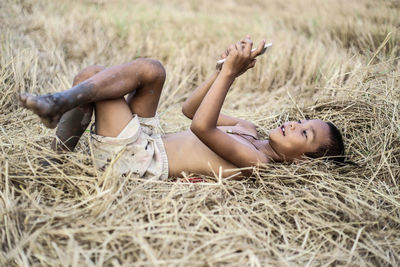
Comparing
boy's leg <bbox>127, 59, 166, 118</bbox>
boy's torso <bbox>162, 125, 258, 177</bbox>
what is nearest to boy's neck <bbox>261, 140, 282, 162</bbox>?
boy's torso <bbox>162, 125, 258, 177</bbox>

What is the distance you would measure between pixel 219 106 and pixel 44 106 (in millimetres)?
676

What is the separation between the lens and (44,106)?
3.96 ft

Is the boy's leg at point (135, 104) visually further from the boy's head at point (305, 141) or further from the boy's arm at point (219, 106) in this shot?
the boy's head at point (305, 141)

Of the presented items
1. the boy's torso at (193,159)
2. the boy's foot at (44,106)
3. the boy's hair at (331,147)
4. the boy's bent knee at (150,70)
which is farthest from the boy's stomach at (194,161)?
the boy's foot at (44,106)

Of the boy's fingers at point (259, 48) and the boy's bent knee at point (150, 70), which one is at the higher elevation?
the boy's fingers at point (259, 48)

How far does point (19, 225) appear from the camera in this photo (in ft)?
3.88

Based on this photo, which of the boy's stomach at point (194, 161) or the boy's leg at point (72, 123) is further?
the boy's stomach at point (194, 161)

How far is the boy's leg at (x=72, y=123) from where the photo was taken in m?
1.51

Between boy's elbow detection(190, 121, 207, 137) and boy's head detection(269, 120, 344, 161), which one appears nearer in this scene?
boy's elbow detection(190, 121, 207, 137)

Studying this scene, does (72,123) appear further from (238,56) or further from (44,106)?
(238,56)

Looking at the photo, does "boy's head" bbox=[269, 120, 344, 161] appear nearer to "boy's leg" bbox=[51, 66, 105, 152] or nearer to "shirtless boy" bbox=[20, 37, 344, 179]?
"shirtless boy" bbox=[20, 37, 344, 179]

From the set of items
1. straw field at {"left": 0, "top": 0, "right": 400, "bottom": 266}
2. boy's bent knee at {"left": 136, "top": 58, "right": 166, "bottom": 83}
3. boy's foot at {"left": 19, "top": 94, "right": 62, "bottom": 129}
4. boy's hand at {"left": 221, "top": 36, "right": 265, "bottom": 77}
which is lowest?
straw field at {"left": 0, "top": 0, "right": 400, "bottom": 266}

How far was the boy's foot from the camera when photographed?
120 centimetres

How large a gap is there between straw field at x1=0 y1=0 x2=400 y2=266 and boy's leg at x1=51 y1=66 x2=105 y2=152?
59 millimetres
